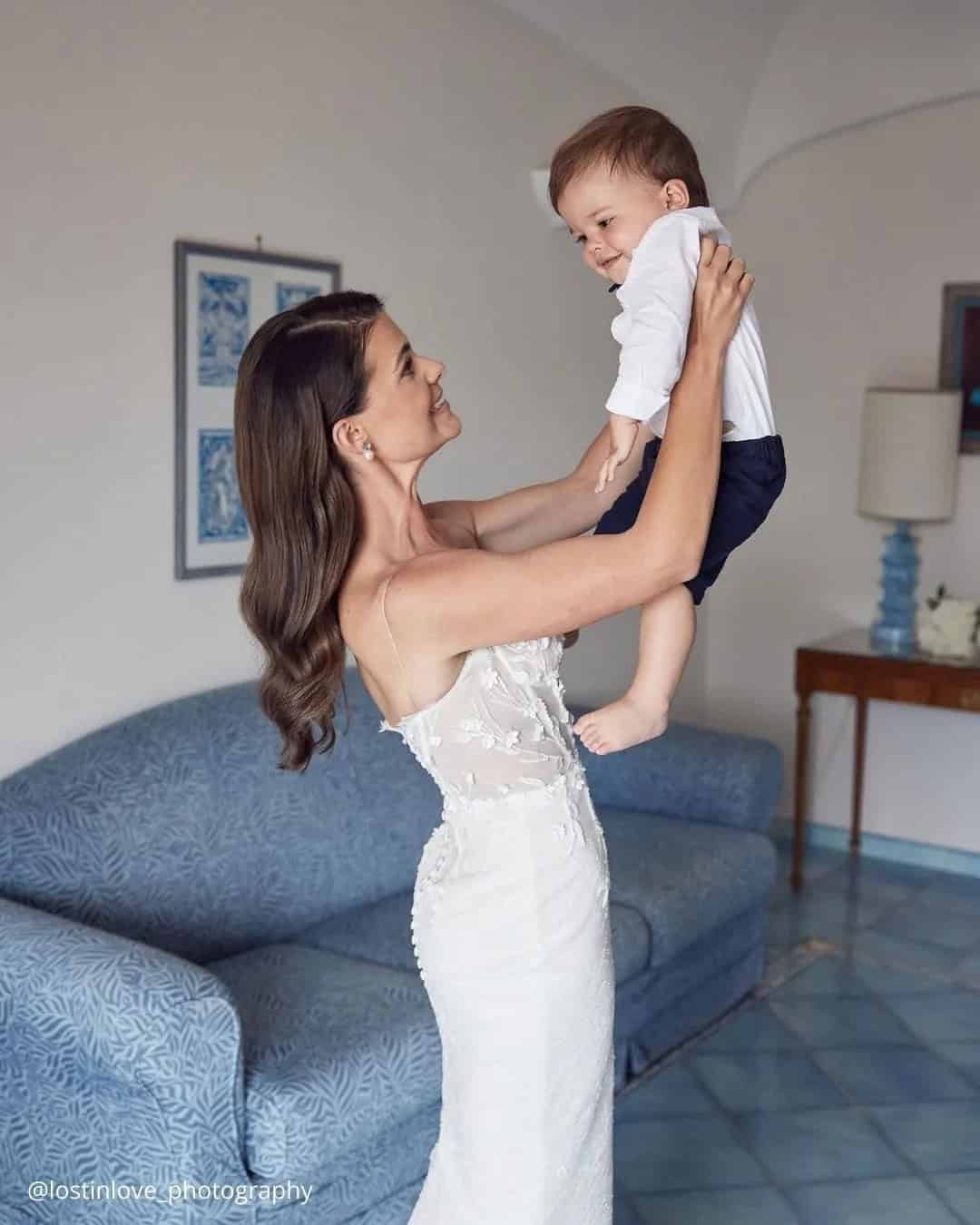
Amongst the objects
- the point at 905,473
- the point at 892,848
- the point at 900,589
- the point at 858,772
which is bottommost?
the point at 892,848

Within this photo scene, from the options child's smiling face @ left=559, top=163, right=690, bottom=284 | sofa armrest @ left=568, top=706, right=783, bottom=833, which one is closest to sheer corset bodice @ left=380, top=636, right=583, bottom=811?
child's smiling face @ left=559, top=163, right=690, bottom=284

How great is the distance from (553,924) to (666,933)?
5.25 feet

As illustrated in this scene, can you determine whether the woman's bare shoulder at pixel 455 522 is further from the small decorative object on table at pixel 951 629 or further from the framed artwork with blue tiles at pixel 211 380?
the small decorative object on table at pixel 951 629

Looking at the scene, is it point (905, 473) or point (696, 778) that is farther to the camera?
point (905, 473)

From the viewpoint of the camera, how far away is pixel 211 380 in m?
3.22

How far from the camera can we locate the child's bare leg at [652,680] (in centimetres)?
180

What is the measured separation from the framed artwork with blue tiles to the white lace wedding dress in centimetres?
156

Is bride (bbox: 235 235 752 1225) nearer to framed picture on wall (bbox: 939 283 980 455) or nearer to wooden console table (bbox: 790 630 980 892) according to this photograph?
wooden console table (bbox: 790 630 980 892)

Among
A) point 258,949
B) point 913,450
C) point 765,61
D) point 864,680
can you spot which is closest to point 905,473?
point 913,450

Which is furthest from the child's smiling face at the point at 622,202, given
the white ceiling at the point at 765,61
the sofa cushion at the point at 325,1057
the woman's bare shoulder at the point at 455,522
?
the white ceiling at the point at 765,61

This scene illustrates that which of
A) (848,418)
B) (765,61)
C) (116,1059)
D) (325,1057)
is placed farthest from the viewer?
(848,418)

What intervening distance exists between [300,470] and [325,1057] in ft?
3.86

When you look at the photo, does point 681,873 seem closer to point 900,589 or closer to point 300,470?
point 900,589

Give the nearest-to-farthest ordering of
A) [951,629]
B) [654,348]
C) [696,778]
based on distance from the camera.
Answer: [654,348]
[696,778]
[951,629]
